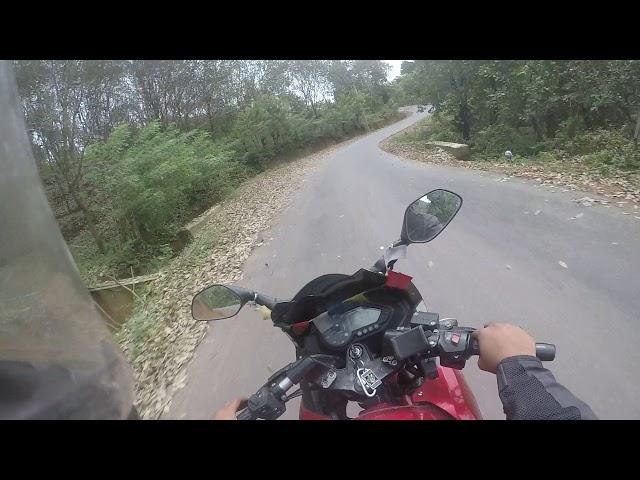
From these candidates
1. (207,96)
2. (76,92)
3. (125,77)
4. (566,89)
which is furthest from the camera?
(207,96)

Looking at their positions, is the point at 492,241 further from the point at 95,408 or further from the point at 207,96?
the point at 207,96

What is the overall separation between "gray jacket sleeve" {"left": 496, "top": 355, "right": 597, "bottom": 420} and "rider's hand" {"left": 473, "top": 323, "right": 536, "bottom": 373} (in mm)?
55

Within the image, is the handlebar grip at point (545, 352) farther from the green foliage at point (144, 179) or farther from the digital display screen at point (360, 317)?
the green foliage at point (144, 179)

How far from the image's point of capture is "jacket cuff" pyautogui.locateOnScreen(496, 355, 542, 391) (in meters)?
1.19

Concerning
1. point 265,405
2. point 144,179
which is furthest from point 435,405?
point 144,179

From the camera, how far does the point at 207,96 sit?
77.0 ft

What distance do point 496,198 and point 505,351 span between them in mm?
6484

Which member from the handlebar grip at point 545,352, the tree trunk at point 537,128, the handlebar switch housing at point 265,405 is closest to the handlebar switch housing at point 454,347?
the handlebar grip at point 545,352

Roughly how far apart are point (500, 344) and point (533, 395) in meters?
0.24

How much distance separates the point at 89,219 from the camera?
13.3m

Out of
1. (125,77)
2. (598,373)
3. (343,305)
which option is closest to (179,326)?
(343,305)

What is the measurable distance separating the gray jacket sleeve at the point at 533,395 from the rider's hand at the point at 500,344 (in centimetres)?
5

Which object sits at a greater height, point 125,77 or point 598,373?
point 125,77

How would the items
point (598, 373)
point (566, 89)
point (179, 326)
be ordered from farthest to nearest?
point (566, 89), point (179, 326), point (598, 373)
